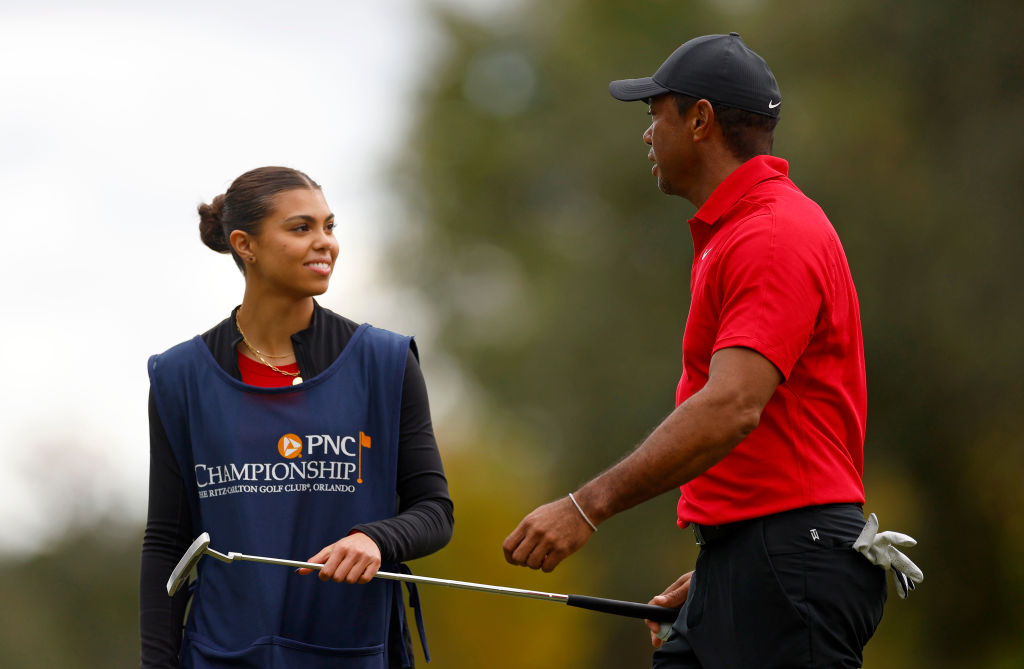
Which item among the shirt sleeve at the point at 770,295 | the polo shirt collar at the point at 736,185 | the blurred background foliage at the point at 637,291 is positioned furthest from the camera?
the blurred background foliage at the point at 637,291

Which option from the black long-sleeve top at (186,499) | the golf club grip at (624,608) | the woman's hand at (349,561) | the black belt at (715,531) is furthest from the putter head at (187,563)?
the black belt at (715,531)

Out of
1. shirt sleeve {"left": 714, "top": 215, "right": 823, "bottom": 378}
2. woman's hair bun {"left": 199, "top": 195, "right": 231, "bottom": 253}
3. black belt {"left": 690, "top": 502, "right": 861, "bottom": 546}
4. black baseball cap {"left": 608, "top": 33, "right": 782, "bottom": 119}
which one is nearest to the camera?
shirt sleeve {"left": 714, "top": 215, "right": 823, "bottom": 378}

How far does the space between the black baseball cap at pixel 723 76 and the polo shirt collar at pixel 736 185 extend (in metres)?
0.19

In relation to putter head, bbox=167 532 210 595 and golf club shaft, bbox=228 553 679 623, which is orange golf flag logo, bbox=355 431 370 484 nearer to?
→ golf club shaft, bbox=228 553 679 623

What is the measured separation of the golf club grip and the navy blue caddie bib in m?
0.67

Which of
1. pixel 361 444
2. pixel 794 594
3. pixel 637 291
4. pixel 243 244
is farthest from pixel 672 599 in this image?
pixel 637 291

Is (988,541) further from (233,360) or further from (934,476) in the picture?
(233,360)

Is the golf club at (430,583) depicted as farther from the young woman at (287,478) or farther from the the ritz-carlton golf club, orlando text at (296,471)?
the the ritz-carlton golf club, orlando text at (296,471)

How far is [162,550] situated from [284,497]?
467mm

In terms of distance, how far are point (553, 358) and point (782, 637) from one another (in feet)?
69.3

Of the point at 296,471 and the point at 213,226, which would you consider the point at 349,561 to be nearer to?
the point at 296,471

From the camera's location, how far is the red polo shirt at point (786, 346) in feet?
13.1

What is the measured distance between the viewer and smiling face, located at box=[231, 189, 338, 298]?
4785 millimetres

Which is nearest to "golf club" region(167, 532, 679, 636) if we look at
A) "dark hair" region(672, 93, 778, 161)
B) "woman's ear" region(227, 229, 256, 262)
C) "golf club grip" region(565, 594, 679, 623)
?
"golf club grip" region(565, 594, 679, 623)
